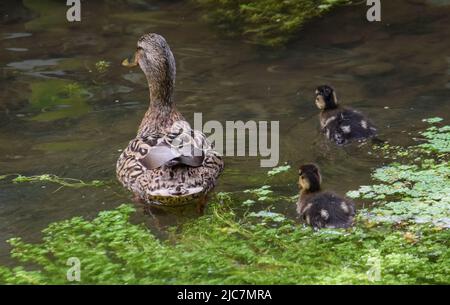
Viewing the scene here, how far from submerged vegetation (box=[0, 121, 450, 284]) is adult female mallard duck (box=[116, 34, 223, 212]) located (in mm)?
253

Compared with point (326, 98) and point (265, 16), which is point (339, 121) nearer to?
point (326, 98)

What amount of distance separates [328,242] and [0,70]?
470 centimetres

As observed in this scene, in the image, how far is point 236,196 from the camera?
5871 mm

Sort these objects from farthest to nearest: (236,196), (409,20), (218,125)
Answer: (409,20)
(218,125)
(236,196)

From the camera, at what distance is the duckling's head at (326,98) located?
698 centimetres

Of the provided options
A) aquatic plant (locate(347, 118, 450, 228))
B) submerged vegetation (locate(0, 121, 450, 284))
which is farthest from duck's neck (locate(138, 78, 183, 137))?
aquatic plant (locate(347, 118, 450, 228))

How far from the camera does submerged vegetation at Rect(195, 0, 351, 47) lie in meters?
9.01

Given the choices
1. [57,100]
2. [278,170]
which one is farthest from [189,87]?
[278,170]

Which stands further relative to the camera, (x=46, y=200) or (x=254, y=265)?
(x=46, y=200)

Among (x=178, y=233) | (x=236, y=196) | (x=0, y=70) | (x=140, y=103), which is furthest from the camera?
(x=0, y=70)

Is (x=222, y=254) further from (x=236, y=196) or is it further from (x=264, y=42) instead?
(x=264, y=42)

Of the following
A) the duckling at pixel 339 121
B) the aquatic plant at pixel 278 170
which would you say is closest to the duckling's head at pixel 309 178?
the aquatic plant at pixel 278 170

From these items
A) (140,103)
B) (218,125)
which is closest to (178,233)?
(218,125)

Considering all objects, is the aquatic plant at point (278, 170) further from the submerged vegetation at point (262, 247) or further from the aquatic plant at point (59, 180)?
the aquatic plant at point (59, 180)
